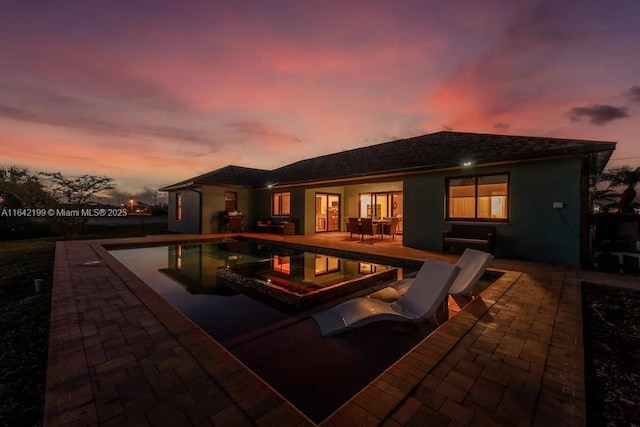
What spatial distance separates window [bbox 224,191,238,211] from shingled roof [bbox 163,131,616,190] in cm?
74

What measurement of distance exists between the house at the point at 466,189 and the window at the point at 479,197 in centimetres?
3

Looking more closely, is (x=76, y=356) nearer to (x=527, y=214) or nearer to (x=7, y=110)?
(x=527, y=214)

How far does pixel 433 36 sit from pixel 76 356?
31.2 ft

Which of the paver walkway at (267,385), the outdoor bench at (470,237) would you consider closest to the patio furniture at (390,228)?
the outdoor bench at (470,237)

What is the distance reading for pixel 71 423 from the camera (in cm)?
158

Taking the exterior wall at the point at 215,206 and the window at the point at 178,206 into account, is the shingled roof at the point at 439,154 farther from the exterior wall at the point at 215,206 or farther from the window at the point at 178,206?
the window at the point at 178,206

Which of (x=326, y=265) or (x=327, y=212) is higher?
(x=327, y=212)

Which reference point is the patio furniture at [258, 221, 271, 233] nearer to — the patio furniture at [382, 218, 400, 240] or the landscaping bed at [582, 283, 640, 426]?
the patio furniture at [382, 218, 400, 240]

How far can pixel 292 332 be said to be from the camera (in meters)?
3.71

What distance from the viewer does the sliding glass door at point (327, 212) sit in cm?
1559

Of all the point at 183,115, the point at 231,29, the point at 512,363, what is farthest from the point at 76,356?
the point at 183,115

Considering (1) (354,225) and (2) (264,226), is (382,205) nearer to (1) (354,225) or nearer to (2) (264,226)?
(1) (354,225)

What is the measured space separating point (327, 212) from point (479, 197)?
876cm

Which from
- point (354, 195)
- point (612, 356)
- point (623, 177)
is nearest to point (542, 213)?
point (612, 356)
